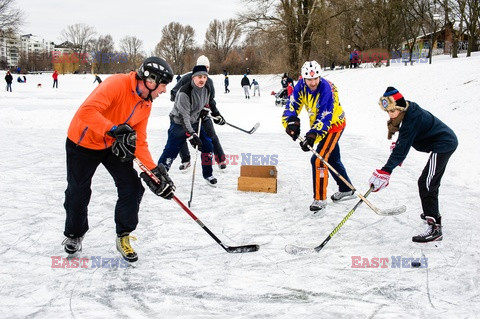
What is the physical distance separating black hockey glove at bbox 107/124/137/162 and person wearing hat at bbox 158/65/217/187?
2.01 m

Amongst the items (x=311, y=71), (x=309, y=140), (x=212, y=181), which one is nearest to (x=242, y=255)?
(x=309, y=140)

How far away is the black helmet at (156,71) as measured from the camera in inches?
101

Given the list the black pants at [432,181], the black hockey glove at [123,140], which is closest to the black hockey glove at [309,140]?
the black pants at [432,181]

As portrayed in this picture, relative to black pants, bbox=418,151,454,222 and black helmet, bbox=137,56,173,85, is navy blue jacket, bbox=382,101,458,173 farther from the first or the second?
black helmet, bbox=137,56,173,85

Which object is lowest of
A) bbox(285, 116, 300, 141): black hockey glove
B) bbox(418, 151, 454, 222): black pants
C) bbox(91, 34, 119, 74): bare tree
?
bbox(418, 151, 454, 222): black pants

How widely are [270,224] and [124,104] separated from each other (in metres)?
1.88

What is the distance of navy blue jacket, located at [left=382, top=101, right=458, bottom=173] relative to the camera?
10.1 feet

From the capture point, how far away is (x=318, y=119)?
3.91 m

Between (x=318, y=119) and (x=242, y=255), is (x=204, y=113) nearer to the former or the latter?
(x=318, y=119)

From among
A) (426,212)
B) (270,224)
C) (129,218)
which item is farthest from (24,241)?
(426,212)

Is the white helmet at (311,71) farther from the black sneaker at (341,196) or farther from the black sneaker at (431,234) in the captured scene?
the black sneaker at (431,234)

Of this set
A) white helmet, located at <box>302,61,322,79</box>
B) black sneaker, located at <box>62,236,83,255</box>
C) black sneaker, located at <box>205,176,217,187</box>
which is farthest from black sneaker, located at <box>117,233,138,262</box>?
white helmet, located at <box>302,61,322,79</box>

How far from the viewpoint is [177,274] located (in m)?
2.78

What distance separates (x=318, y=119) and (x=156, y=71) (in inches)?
75.5
